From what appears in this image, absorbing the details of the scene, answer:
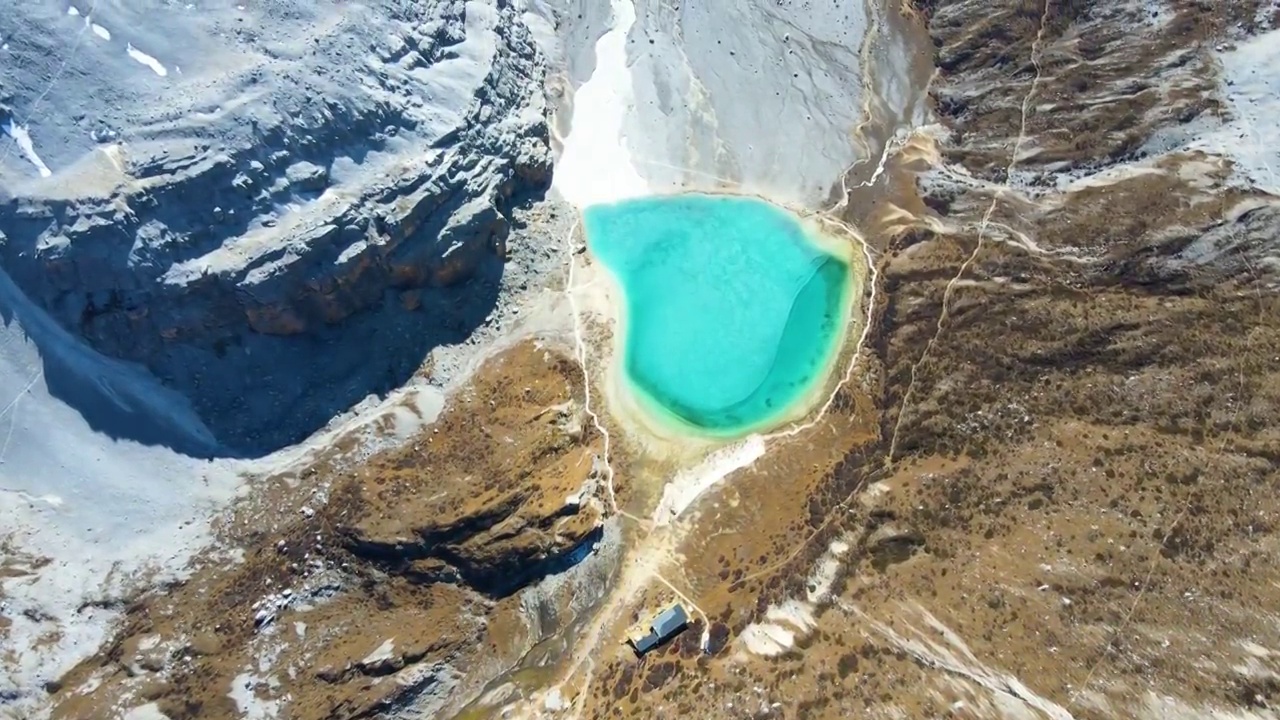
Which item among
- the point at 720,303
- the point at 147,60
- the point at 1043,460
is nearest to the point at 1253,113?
the point at 1043,460

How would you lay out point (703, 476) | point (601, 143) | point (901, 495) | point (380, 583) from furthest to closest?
point (601, 143) → point (703, 476) → point (901, 495) → point (380, 583)

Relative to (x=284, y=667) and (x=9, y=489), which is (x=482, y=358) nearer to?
(x=284, y=667)

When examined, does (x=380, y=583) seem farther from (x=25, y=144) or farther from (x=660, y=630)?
(x=25, y=144)

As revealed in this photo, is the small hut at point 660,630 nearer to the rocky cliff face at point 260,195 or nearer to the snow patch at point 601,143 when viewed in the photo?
the rocky cliff face at point 260,195

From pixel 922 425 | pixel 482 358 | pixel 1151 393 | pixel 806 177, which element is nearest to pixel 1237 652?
pixel 1151 393

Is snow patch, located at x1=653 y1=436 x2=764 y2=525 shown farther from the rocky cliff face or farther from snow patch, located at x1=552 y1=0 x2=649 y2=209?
snow patch, located at x1=552 y1=0 x2=649 y2=209

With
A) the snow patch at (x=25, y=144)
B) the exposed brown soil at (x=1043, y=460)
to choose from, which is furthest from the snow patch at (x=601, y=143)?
the snow patch at (x=25, y=144)
